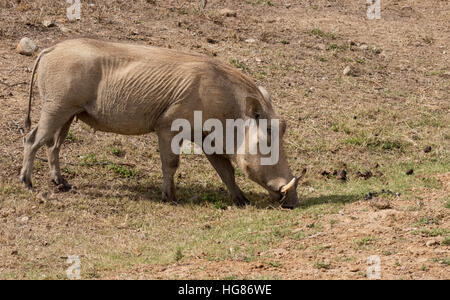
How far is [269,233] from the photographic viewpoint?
283 inches

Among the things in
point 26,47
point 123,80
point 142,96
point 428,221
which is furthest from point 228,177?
point 26,47

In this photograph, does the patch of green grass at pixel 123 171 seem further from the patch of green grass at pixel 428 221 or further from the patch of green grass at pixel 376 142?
the patch of green grass at pixel 428 221

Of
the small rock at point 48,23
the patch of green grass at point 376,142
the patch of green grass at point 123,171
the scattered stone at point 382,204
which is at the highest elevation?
the small rock at point 48,23

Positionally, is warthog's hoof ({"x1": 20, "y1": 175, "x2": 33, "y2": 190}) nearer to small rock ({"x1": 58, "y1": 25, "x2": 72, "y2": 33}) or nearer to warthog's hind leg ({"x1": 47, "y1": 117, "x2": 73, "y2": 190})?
warthog's hind leg ({"x1": 47, "y1": 117, "x2": 73, "y2": 190})

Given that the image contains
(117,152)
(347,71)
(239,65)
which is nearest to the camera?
(117,152)

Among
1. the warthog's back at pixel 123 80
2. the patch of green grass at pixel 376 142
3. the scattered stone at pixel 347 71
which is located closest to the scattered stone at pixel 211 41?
the scattered stone at pixel 347 71

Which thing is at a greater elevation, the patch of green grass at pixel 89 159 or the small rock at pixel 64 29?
the small rock at pixel 64 29

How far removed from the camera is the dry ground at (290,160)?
6.53m

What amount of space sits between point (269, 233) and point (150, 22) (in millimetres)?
7316

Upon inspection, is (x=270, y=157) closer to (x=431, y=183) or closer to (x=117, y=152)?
(x=431, y=183)

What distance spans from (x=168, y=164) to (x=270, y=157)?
3.79 ft

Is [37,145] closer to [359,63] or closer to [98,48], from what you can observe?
[98,48]

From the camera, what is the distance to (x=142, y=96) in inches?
332
